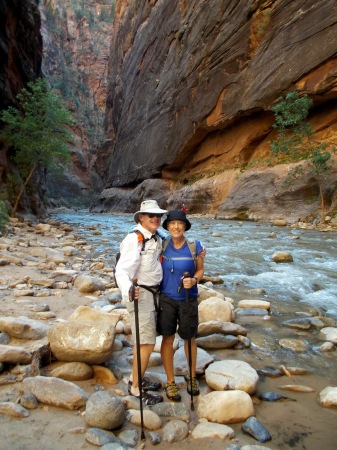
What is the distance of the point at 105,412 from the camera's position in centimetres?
213

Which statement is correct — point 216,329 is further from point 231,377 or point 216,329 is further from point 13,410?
point 13,410

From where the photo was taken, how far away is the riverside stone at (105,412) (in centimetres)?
211

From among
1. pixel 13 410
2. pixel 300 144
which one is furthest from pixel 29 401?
pixel 300 144

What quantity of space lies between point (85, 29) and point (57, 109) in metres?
83.4

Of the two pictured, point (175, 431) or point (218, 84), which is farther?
point (218, 84)

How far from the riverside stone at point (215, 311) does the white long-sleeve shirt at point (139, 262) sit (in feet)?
4.96

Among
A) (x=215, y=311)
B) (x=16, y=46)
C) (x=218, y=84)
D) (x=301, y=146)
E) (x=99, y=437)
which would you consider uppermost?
(x=16, y=46)

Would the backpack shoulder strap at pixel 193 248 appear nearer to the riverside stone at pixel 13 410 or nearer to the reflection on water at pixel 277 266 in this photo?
the riverside stone at pixel 13 410

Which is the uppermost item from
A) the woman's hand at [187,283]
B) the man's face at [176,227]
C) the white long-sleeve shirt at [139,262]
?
the man's face at [176,227]

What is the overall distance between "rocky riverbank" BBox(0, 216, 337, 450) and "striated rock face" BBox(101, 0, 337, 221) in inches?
562

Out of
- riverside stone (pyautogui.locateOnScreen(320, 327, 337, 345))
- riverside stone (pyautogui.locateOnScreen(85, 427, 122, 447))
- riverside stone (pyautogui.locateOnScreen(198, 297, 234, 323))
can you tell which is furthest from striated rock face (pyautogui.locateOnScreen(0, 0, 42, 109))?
riverside stone (pyautogui.locateOnScreen(85, 427, 122, 447))

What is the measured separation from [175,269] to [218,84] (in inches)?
933

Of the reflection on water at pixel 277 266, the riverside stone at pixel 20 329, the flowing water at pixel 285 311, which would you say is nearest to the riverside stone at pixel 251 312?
the flowing water at pixel 285 311

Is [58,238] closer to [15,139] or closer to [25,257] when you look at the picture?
[25,257]
